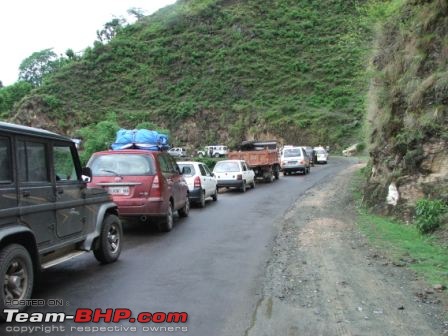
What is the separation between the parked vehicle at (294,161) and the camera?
33219mm

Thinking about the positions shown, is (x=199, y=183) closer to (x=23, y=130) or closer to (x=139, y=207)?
(x=139, y=207)

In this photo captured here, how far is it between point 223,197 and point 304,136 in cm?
4599

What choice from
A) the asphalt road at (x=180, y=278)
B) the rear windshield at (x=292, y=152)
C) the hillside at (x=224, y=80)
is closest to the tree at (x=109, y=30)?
the hillside at (x=224, y=80)

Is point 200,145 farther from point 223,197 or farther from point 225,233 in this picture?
point 225,233

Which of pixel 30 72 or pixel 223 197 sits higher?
pixel 30 72

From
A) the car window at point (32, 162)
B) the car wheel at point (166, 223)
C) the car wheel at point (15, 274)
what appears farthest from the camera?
the car wheel at point (166, 223)

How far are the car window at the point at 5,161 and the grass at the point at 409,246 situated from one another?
18.1ft

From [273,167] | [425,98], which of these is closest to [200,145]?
[273,167]

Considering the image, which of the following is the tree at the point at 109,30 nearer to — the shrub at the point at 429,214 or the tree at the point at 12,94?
the tree at the point at 12,94

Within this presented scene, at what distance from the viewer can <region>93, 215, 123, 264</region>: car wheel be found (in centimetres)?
800

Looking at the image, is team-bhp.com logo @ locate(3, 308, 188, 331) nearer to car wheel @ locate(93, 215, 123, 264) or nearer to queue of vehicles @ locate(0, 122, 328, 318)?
queue of vehicles @ locate(0, 122, 328, 318)

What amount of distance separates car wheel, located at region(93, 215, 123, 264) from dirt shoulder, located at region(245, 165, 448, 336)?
2606 millimetres

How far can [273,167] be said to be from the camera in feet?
96.6

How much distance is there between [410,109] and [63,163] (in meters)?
9.47
